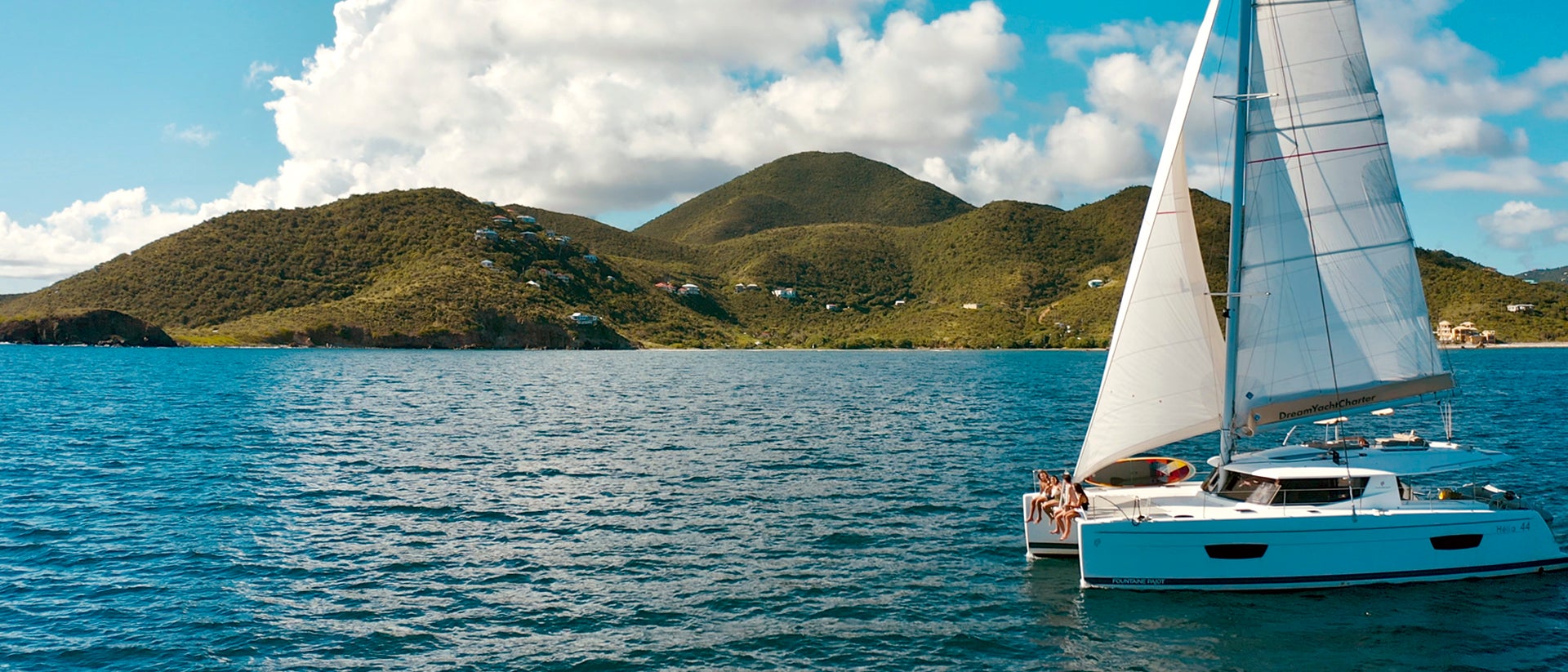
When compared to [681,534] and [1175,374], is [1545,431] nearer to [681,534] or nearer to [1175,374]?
[1175,374]

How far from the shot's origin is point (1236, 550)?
20625mm

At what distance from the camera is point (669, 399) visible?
74.5 metres

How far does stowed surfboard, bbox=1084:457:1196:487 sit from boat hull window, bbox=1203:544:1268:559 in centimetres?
498

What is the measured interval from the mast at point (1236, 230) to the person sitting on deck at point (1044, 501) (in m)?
4.20

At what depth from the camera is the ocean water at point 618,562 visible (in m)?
17.8

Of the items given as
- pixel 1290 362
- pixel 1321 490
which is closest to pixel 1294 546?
pixel 1321 490

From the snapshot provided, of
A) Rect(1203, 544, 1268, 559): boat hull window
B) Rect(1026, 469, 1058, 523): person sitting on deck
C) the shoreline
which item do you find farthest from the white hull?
the shoreline

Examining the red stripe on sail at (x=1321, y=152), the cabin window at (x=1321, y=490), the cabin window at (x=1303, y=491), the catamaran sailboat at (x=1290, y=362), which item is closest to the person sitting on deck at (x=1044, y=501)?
the catamaran sailboat at (x=1290, y=362)

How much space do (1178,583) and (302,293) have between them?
213 metres

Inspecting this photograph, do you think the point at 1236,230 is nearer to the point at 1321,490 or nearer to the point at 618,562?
the point at 1321,490

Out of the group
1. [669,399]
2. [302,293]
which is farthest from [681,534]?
[302,293]

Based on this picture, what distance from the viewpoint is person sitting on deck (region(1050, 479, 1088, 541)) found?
73.1ft

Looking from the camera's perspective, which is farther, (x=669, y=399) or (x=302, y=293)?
(x=302, y=293)

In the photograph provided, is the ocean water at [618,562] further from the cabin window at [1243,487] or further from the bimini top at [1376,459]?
the bimini top at [1376,459]
